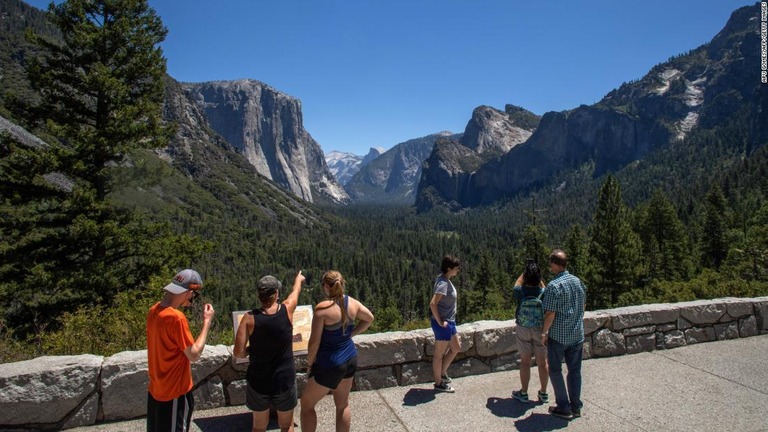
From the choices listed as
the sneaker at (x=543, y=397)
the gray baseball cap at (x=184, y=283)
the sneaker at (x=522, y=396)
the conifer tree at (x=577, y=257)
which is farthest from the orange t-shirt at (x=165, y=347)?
the conifer tree at (x=577, y=257)

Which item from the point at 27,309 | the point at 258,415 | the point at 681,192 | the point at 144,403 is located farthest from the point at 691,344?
the point at 681,192

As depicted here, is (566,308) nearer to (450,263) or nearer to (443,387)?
(450,263)

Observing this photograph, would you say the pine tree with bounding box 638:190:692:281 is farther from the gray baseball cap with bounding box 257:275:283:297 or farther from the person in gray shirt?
the gray baseball cap with bounding box 257:275:283:297

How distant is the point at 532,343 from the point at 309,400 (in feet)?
10.1

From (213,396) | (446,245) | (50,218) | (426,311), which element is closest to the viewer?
(213,396)

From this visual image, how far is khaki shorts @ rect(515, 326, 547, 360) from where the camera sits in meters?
5.54

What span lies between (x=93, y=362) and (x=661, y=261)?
44459 mm

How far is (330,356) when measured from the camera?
13.6 feet

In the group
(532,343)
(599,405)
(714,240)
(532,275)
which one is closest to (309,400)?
(532,343)

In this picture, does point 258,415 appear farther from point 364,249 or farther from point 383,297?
point 364,249

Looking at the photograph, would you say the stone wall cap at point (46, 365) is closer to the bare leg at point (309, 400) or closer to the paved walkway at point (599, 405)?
the paved walkway at point (599, 405)

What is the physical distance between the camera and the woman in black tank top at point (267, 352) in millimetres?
3877

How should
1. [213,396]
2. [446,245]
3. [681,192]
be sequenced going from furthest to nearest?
[446,245] → [681,192] → [213,396]

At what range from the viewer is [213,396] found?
5277 mm
